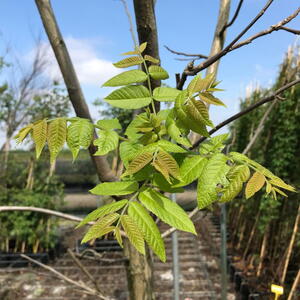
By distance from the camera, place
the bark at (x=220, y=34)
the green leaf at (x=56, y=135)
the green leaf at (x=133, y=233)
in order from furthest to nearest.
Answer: the bark at (x=220, y=34), the green leaf at (x=56, y=135), the green leaf at (x=133, y=233)

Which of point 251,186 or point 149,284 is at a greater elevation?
point 251,186

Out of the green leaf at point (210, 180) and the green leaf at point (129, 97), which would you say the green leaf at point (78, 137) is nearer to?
the green leaf at point (129, 97)

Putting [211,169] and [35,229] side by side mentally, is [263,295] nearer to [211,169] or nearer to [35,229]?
[211,169]

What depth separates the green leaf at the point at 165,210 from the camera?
0.56m

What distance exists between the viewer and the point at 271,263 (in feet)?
13.3

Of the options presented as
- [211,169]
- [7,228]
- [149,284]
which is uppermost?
[211,169]

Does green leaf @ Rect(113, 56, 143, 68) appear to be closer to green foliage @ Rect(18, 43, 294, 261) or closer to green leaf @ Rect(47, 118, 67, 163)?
green foliage @ Rect(18, 43, 294, 261)

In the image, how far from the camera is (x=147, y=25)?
0.77 meters

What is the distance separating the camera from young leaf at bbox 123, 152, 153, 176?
555 millimetres

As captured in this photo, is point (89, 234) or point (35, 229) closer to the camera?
point (89, 234)

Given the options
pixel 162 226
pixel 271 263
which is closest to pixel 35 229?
pixel 162 226

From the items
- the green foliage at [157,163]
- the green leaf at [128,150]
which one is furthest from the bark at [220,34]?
the green leaf at [128,150]

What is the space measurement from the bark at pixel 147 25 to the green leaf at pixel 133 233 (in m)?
0.36

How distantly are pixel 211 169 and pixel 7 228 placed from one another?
570 cm
